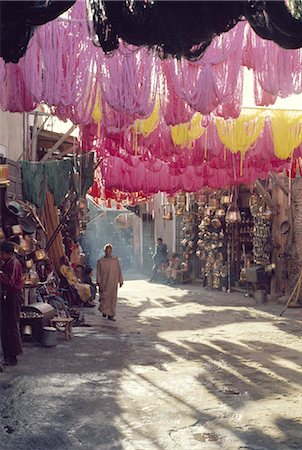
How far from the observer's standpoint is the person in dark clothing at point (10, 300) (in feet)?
24.0

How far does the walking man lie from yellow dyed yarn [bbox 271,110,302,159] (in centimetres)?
455

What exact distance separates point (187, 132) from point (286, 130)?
66.5 inches

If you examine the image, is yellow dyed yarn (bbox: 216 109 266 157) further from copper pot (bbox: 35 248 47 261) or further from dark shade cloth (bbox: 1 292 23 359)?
dark shade cloth (bbox: 1 292 23 359)

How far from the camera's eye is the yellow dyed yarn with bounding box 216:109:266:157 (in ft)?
28.9

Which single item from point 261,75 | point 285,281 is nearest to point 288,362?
point 261,75

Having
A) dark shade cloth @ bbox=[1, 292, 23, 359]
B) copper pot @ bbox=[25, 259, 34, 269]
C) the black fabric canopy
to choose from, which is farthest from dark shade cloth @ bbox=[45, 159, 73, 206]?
the black fabric canopy

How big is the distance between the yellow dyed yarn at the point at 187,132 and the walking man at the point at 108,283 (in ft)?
13.4

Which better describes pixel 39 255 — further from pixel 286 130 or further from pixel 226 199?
pixel 226 199

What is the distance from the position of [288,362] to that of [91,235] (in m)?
31.9

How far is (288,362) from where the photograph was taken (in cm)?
766

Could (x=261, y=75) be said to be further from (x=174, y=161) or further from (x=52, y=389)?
(x=174, y=161)

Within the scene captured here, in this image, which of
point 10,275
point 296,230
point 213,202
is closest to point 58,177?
point 10,275

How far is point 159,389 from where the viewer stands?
20.5 feet

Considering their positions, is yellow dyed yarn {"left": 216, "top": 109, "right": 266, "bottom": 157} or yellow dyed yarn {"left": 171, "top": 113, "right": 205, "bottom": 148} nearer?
yellow dyed yarn {"left": 171, "top": 113, "right": 205, "bottom": 148}
